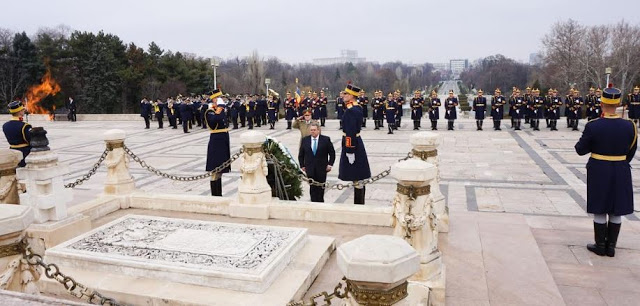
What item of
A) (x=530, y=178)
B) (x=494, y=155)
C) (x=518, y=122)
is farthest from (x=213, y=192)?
(x=518, y=122)

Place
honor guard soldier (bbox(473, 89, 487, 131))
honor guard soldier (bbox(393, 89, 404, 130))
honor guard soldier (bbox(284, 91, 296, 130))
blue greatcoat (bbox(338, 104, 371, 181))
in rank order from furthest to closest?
honor guard soldier (bbox(284, 91, 296, 130)), honor guard soldier (bbox(393, 89, 404, 130)), honor guard soldier (bbox(473, 89, 487, 131)), blue greatcoat (bbox(338, 104, 371, 181))

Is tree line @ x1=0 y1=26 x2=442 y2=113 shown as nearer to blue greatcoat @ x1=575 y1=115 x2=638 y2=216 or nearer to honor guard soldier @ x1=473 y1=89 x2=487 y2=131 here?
honor guard soldier @ x1=473 y1=89 x2=487 y2=131

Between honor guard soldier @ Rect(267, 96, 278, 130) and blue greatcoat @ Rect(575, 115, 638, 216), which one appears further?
honor guard soldier @ Rect(267, 96, 278, 130)

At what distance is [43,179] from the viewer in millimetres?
5395

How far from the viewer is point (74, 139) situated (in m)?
21.4

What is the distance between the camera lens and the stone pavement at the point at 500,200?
4645 mm

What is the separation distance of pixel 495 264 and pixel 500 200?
13.1 ft

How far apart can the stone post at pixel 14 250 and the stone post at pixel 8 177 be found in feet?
8.80

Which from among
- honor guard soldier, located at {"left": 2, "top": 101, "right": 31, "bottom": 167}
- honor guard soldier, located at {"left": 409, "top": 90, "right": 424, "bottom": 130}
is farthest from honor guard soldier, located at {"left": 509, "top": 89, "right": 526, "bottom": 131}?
honor guard soldier, located at {"left": 2, "top": 101, "right": 31, "bottom": 167}

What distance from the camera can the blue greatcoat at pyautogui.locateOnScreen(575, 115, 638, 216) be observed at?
5.30 m

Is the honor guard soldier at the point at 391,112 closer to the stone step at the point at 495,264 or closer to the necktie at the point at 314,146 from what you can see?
the necktie at the point at 314,146

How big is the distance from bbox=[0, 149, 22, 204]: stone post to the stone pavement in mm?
3077

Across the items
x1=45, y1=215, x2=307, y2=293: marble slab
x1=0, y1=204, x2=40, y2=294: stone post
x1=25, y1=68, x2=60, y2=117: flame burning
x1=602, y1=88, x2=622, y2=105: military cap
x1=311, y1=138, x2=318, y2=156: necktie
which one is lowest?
x1=45, y1=215, x2=307, y2=293: marble slab

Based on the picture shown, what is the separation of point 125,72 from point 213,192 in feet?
121
